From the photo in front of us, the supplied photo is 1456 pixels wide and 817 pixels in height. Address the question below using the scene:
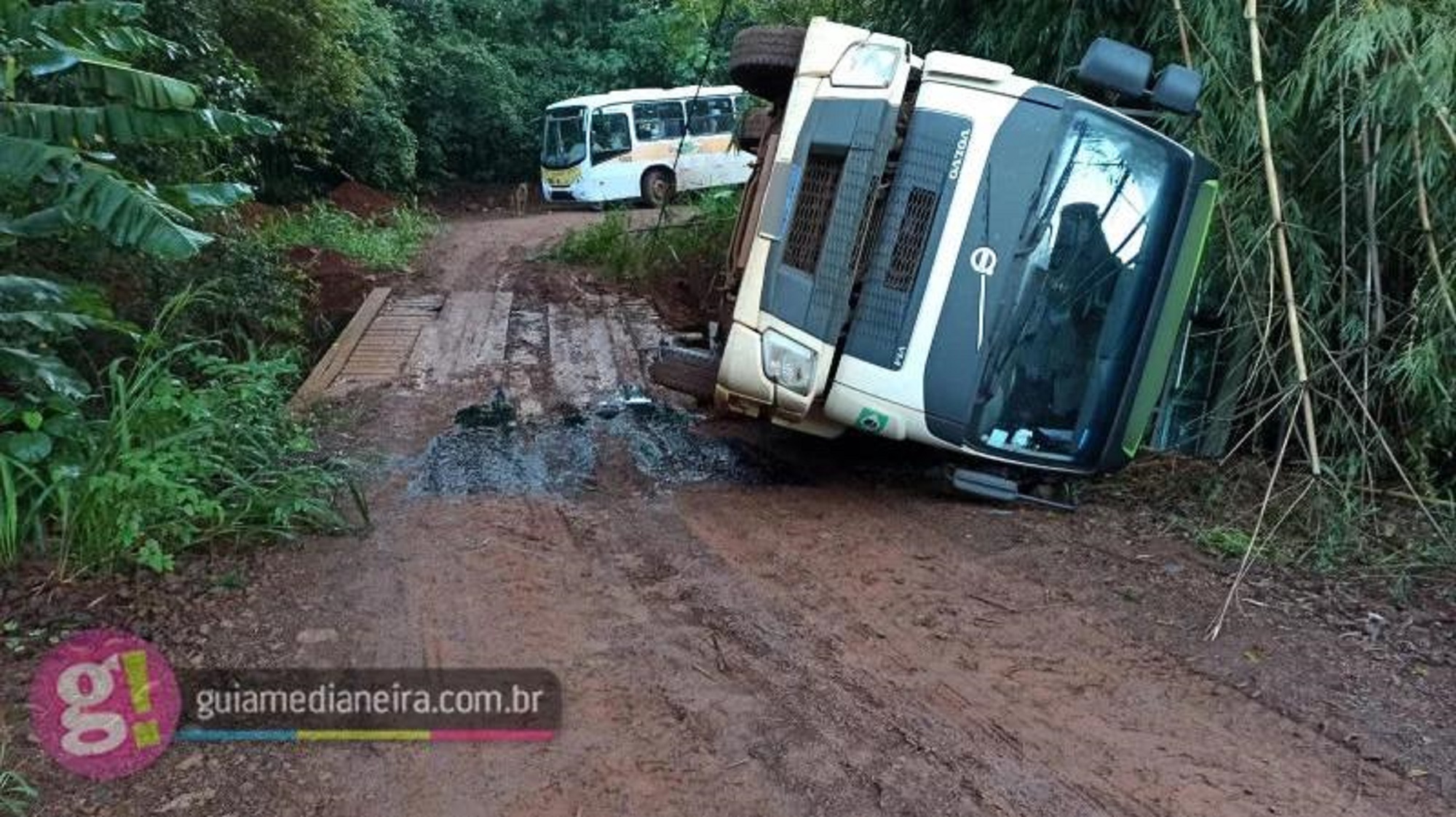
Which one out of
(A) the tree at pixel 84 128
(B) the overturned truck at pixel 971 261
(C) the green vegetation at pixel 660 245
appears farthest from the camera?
(C) the green vegetation at pixel 660 245

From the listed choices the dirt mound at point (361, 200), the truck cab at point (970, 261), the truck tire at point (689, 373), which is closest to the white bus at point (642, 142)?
the dirt mound at point (361, 200)

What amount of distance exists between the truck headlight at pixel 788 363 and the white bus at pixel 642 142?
1814cm

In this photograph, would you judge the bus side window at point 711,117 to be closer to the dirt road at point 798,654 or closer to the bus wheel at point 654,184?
the bus wheel at point 654,184

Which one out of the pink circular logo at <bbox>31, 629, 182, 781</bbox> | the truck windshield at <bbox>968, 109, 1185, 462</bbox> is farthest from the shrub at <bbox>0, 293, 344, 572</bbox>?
the truck windshield at <bbox>968, 109, 1185, 462</bbox>

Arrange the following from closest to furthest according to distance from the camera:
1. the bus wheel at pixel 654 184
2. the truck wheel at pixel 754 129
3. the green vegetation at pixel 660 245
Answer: the truck wheel at pixel 754 129 → the green vegetation at pixel 660 245 → the bus wheel at pixel 654 184

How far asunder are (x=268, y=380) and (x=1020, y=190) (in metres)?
3.74

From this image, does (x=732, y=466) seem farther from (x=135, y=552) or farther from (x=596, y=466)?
(x=135, y=552)

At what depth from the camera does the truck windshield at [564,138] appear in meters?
23.3

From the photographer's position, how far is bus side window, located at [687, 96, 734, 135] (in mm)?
23234

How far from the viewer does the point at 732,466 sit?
6.21m

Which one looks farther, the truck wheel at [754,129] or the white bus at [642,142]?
the white bus at [642,142]

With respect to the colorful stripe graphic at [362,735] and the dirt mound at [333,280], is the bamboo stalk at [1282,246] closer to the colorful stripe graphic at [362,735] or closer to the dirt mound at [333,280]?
the colorful stripe graphic at [362,735]

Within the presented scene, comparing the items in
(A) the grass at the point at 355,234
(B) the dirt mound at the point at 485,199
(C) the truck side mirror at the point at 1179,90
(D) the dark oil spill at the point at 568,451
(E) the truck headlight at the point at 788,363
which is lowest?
(B) the dirt mound at the point at 485,199

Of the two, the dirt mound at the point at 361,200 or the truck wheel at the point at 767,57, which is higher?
the truck wheel at the point at 767,57
